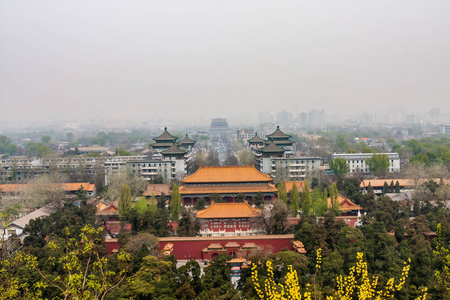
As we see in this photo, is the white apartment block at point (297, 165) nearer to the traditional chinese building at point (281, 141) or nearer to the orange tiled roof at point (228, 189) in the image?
the traditional chinese building at point (281, 141)

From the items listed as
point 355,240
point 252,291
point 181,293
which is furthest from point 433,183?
point 181,293

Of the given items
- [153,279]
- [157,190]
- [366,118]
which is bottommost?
[366,118]

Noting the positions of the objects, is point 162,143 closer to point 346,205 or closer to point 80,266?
point 346,205

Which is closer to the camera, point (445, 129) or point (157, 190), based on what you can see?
point (157, 190)

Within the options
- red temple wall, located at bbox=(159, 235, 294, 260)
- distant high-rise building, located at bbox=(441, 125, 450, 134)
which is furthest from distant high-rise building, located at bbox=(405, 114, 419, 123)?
red temple wall, located at bbox=(159, 235, 294, 260)

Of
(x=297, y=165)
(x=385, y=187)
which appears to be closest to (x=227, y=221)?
(x=385, y=187)

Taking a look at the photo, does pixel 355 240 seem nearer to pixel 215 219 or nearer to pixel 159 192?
pixel 215 219

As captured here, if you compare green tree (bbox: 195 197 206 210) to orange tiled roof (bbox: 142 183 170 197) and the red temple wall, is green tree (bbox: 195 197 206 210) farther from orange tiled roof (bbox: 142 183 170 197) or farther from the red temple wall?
the red temple wall
